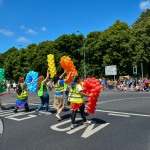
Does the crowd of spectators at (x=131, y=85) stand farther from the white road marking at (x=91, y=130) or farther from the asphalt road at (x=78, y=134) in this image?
the white road marking at (x=91, y=130)

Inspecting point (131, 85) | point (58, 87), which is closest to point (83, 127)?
point (58, 87)

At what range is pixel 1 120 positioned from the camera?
11.0 meters

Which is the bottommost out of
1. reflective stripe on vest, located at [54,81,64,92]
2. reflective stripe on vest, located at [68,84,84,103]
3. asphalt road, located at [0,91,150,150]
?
asphalt road, located at [0,91,150,150]

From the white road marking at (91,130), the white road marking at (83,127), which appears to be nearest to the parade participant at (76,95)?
the white road marking at (83,127)

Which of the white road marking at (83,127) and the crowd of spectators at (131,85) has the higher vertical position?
the crowd of spectators at (131,85)

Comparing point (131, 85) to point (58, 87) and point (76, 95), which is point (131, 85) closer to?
point (58, 87)

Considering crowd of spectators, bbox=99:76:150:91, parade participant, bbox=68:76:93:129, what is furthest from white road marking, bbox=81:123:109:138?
crowd of spectators, bbox=99:76:150:91

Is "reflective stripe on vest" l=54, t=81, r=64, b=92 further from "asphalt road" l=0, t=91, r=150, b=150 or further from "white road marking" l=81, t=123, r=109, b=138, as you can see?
"white road marking" l=81, t=123, r=109, b=138

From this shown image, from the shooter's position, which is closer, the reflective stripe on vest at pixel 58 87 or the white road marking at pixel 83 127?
the white road marking at pixel 83 127

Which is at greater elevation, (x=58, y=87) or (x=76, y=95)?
(x=58, y=87)

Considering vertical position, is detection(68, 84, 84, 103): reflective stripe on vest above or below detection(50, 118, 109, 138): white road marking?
above

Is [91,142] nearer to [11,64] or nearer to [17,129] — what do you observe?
[17,129]

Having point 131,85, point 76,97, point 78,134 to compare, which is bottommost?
point 78,134

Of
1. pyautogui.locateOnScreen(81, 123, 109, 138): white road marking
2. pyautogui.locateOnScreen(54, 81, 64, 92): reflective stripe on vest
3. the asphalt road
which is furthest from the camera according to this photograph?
pyautogui.locateOnScreen(54, 81, 64, 92): reflective stripe on vest
